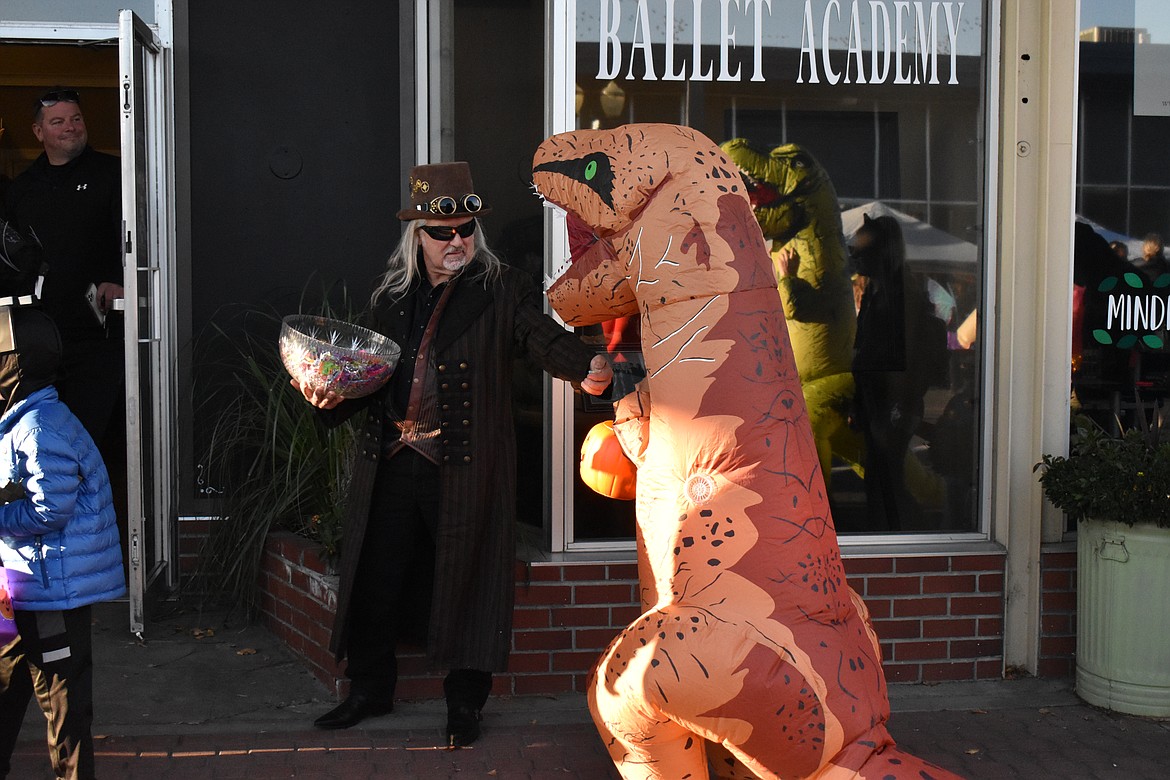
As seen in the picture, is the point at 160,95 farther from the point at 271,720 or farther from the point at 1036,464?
the point at 1036,464

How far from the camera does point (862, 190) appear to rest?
16.3 ft

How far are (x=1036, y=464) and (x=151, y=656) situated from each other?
372cm

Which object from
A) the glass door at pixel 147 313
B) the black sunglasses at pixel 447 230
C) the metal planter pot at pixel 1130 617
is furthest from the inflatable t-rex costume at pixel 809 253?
the glass door at pixel 147 313

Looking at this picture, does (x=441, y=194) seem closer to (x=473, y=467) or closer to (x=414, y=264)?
(x=414, y=264)

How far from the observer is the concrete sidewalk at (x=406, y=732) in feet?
12.9

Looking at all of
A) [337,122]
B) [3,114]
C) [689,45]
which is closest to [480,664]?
[689,45]

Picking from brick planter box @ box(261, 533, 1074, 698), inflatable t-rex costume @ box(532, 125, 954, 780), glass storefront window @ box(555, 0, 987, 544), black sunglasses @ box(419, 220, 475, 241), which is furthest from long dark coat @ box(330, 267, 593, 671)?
inflatable t-rex costume @ box(532, 125, 954, 780)

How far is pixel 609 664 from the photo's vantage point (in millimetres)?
2965

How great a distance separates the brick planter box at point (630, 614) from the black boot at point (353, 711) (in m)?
0.23

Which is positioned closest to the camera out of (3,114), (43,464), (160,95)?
(43,464)

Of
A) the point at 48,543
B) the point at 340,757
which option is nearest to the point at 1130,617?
the point at 340,757

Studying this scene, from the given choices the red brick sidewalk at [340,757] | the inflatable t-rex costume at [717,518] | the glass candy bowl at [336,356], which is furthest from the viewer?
the red brick sidewalk at [340,757]

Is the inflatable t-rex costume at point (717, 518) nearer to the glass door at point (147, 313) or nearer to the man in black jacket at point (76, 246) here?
the glass door at point (147, 313)

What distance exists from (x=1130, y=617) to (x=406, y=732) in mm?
2734
